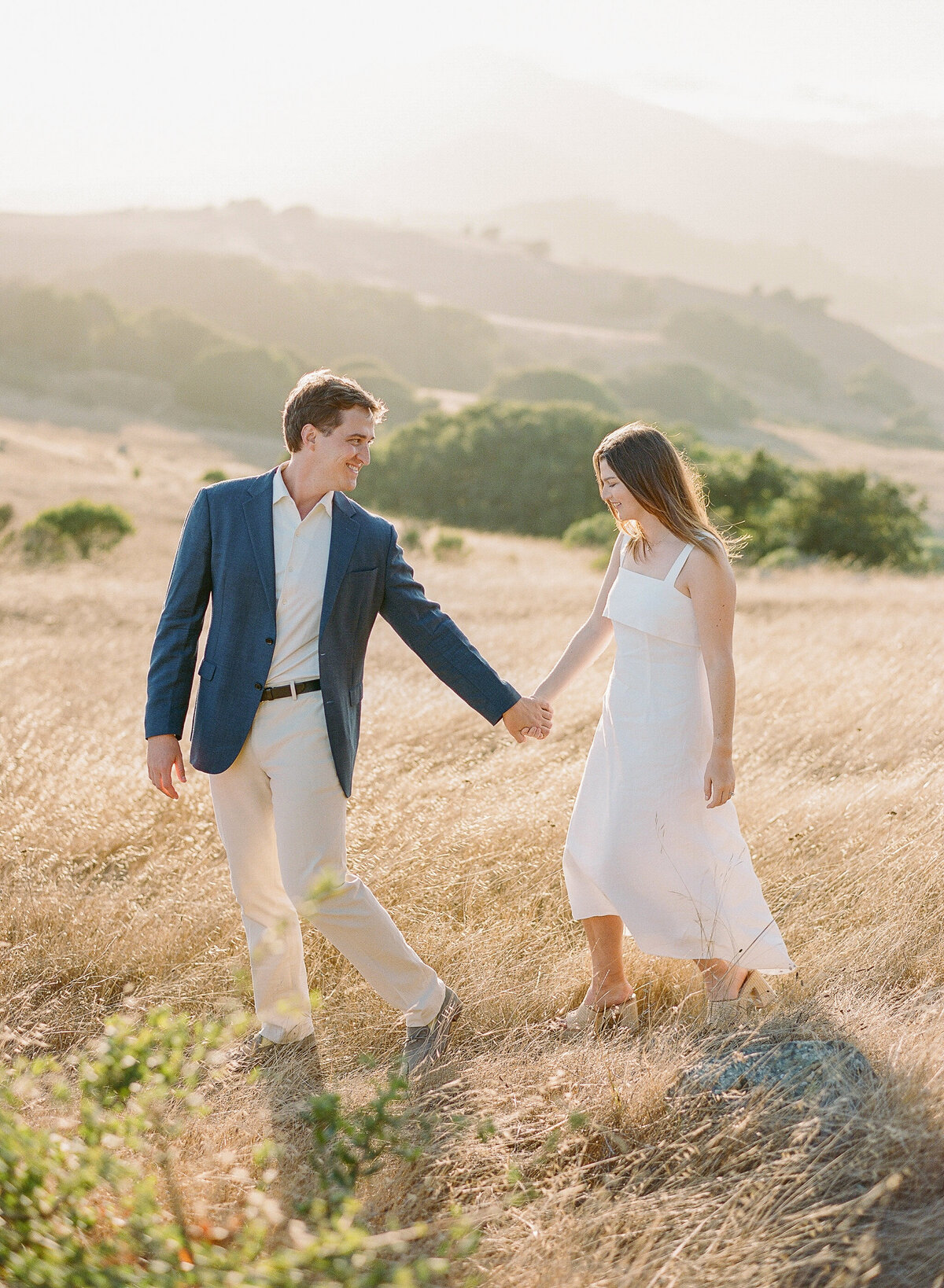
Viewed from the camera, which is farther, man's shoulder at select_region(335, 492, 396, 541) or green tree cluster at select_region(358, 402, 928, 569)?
green tree cluster at select_region(358, 402, 928, 569)

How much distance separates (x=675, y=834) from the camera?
3348 mm

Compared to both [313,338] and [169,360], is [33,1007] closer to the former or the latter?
[169,360]

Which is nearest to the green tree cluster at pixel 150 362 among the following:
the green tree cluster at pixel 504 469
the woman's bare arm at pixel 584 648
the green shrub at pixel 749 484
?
the green tree cluster at pixel 504 469

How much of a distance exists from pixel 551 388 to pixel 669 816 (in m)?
72.8

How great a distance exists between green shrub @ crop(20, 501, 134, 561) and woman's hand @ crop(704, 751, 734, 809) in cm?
1514

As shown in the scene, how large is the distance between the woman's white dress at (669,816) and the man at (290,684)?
77 centimetres

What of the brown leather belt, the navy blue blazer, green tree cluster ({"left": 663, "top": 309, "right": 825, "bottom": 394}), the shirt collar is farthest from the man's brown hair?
green tree cluster ({"left": 663, "top": 309, "right": 825, "bottom": 394})

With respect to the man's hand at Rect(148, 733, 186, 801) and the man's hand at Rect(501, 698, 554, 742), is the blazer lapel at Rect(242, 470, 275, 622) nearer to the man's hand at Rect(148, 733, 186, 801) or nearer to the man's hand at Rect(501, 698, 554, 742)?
the man's hand at Rect(148, 733, 186, 801)

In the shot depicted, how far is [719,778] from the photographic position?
326 centimetres

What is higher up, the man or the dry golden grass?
the man

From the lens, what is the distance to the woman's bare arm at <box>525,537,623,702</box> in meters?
3.63

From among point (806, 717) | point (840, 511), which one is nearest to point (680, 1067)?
point (806, 717)

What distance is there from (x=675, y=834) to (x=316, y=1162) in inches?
60.2

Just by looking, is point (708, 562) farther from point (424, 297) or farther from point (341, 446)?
point (424, 297)
